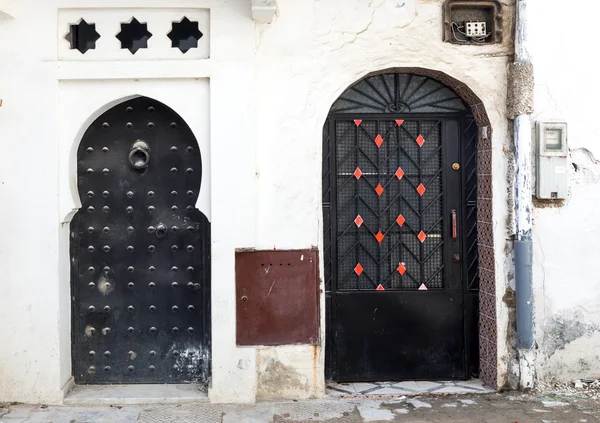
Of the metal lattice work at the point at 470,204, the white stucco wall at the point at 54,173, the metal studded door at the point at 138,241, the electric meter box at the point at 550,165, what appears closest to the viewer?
the white stucco wall at the point at 54,173

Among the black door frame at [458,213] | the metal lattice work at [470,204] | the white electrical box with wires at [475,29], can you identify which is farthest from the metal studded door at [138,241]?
the white electrical box with wires at [475,29]

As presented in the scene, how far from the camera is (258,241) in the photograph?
19.8ft

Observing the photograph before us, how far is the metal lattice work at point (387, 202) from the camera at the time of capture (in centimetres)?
637

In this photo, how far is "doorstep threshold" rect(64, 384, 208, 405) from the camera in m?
5.89

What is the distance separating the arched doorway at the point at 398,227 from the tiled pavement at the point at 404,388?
9cm

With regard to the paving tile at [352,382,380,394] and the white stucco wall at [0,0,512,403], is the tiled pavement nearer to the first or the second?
the paving tile at [352,382,380,394]

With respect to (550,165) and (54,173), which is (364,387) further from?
(54,173)

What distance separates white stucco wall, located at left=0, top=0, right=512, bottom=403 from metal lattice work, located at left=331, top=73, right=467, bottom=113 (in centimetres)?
36

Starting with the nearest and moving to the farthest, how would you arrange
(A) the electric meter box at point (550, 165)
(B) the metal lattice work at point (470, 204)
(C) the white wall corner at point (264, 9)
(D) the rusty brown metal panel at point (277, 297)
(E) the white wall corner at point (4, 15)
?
(C) the white wall corner at point (264, 9), (E) the white wall corner at point (4, 15), (D) the rusty brown metal panel at point (277, 297), (A) the electric meter box at point (550, 165), (B) the metal lattice work at point (470, 204)

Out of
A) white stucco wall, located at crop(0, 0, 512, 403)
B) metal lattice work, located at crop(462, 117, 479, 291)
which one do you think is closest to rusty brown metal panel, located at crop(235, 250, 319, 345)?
white stucco wall, located at crop(0, 0, 512, 403)

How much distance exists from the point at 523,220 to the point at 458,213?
645mm

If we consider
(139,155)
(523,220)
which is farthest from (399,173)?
(139,155)

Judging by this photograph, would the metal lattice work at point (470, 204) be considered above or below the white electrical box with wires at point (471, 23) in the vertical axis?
below

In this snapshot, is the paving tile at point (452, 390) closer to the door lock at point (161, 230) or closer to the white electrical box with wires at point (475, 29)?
the door lock at point (161, 230)
